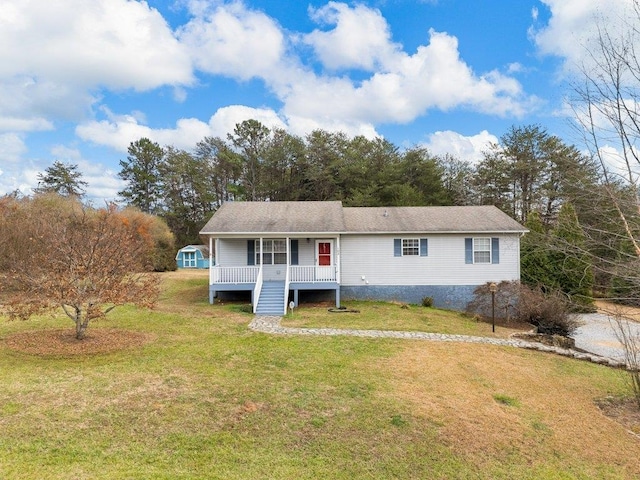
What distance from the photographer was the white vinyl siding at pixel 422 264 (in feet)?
57.1

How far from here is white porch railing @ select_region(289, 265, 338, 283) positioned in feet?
53.7

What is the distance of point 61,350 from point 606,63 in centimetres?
1143

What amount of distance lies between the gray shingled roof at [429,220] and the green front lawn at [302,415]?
27.9ft

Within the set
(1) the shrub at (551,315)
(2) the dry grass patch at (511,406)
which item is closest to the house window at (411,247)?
(1) the shrub at (551,315)

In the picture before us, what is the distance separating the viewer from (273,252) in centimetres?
1773

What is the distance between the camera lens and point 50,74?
15.9 m

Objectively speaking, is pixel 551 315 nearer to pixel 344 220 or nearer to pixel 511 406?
pixel 511 406

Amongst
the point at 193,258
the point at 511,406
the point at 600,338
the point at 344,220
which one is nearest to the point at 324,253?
the point at 344,220

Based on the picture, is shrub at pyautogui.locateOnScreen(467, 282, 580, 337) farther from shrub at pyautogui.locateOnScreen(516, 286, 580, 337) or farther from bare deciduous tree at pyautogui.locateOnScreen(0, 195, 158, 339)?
bare deciduous tree at pyautogui.locateOnScreen(0, 195, 158, 339)

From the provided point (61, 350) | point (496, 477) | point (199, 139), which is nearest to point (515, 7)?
point (496, 477)

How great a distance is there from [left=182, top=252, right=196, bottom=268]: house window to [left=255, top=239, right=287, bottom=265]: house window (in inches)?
749

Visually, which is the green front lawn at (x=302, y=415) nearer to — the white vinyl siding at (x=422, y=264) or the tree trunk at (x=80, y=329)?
the tree trunk at (x=80, y=329)

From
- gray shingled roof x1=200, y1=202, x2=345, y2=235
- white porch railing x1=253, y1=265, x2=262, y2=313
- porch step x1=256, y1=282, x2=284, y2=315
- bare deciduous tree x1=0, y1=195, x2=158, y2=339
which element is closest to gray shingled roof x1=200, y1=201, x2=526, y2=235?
gray shingled roof x1=200, y1=202, x2=345, y2=235

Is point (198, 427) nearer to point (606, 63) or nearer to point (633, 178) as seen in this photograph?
point (633, 178)
